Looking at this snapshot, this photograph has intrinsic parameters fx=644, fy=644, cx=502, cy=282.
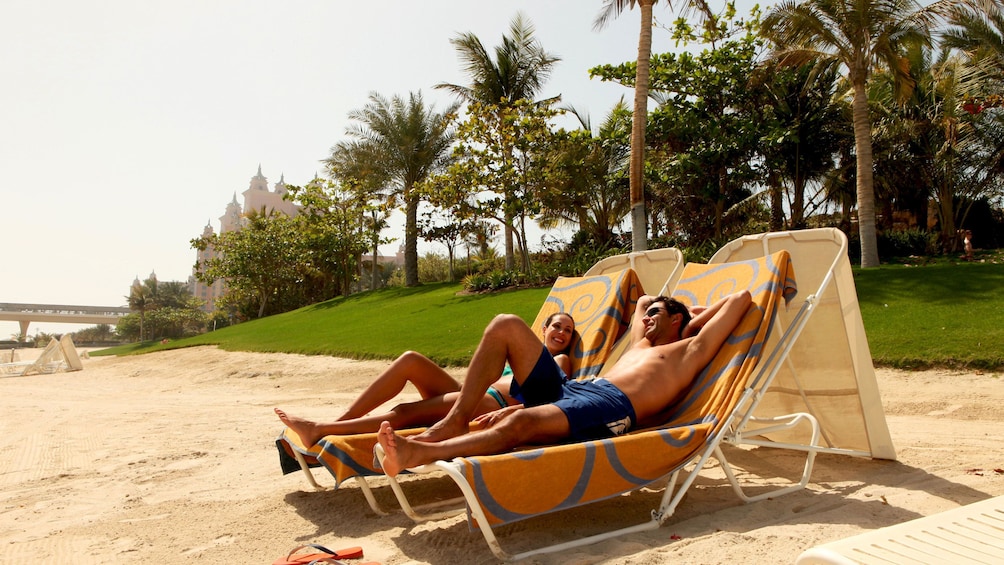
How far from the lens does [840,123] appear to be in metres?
19.0

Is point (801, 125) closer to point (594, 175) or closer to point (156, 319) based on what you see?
point (594, 175)

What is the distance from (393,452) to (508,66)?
77.0 ft

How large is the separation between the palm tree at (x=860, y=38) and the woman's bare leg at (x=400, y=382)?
42.3 feet

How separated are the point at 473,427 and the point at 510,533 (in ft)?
1.87

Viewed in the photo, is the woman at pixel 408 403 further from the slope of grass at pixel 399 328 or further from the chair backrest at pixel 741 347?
the slope of grass at pixel 399 328

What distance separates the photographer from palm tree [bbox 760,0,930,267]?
1327 centimetres

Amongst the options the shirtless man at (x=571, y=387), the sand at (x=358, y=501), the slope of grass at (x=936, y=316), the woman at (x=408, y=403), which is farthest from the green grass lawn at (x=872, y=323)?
the woman at (x=408, y=403)

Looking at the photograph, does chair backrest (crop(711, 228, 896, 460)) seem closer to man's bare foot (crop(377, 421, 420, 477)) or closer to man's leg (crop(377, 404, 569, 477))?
man's leg (crop(377, 404, 569, 477))

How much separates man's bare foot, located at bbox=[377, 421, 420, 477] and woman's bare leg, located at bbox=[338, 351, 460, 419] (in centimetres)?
119

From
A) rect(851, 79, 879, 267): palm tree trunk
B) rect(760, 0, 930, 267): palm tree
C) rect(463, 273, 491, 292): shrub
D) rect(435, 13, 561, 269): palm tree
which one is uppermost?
rect(435, 13, 561, 269): palm tree

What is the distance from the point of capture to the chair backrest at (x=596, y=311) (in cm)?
469

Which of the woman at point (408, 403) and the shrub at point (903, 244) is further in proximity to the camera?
the shrub at point (903, 244)

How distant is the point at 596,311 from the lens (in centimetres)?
503

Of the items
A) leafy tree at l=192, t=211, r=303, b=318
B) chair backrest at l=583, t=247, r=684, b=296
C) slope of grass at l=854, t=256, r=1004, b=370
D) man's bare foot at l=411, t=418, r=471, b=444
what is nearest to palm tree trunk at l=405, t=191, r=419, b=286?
leafy tree at l=192, t=211, r=303, b=318
